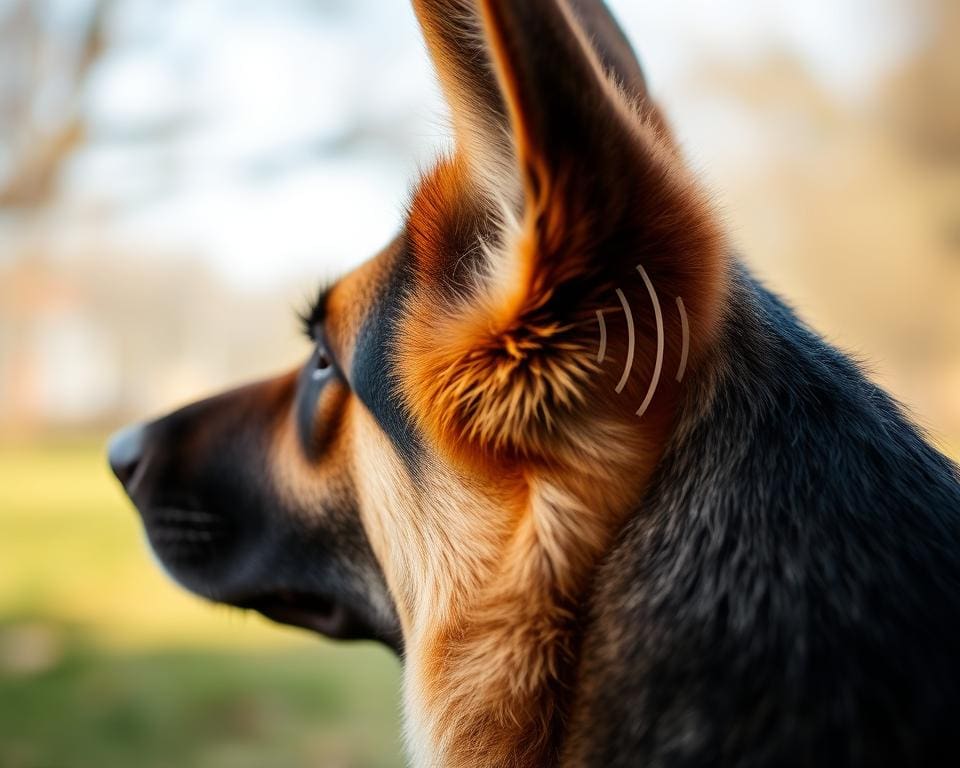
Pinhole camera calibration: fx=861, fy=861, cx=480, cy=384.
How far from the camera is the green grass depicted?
3.02m

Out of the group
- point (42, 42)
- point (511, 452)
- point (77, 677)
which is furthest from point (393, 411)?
point (42, 42)

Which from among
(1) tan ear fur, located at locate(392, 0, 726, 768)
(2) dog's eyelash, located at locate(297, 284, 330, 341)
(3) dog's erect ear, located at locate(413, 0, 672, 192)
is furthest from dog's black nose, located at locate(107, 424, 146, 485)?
(3) dog's erect ear, located at locate(413, 0, 672, 192)

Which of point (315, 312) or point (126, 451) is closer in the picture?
point (315, 312)

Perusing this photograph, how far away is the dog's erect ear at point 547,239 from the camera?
80 cm

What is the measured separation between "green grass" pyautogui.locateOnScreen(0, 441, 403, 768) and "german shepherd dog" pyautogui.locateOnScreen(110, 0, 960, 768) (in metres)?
1.31

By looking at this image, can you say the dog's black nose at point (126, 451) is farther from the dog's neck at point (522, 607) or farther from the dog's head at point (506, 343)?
the dog's neck at point (522, 607)

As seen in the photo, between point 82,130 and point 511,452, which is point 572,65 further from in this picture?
point 82,130

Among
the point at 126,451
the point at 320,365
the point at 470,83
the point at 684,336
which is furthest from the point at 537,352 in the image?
the point at 126,451

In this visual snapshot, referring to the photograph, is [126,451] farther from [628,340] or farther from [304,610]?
[628,340]

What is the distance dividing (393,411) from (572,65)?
592mm

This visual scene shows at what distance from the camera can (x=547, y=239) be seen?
870mm

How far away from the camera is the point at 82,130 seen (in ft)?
17.1

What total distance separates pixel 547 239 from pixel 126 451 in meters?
1.14

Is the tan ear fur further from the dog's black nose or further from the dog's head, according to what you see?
the dog's black nose
